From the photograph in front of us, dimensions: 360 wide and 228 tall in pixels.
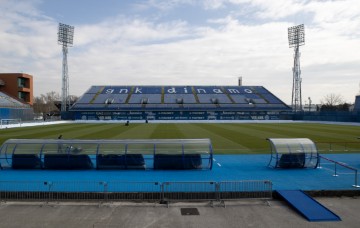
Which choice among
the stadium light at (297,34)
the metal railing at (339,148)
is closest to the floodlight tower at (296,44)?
the stadium light at (297,34)

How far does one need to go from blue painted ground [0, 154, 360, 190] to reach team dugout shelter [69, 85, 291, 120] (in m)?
58.4

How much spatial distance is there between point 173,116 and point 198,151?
59.0m

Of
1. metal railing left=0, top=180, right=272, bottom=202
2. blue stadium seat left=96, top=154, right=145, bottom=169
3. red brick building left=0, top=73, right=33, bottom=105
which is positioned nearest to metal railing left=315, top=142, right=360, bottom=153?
metal railing left=0, top=180, right=272, bottom=202

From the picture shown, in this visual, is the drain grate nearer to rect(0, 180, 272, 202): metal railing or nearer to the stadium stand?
rect(0, 180, 272, 202): metal railing

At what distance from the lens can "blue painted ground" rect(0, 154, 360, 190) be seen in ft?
41.2

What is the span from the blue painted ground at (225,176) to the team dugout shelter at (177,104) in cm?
5844

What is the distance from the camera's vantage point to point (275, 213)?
9.41 meters

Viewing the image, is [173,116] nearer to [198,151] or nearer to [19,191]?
[198,151]

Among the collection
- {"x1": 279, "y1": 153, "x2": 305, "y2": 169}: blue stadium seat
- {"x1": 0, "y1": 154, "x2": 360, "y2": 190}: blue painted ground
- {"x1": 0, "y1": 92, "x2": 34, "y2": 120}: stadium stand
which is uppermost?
{"x1": 0, "y1": 92, "x2": 34, "y2": 120}: stadium stand

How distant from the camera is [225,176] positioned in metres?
14.0

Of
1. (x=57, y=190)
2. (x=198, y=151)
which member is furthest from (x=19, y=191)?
(x=198, y=151)

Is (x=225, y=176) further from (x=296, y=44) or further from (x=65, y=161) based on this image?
(x=296, y=44)

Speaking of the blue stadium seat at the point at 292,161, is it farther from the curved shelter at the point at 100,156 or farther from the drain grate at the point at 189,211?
the drain grate at the point at 189,211

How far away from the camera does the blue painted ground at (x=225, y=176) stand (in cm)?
1256
